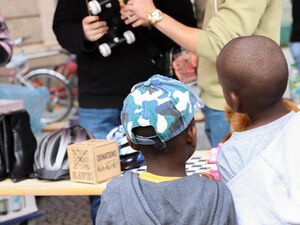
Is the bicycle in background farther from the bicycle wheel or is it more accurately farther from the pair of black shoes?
the pair of black shoes

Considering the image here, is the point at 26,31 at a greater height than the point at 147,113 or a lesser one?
lesser

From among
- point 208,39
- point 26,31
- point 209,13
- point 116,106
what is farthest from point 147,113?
point 26,31

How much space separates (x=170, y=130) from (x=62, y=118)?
5913mm

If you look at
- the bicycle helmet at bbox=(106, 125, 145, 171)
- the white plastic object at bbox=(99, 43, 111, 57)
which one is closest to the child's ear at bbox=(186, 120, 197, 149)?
the bicycle helmet at bbox=(106, 125, 145, 171)

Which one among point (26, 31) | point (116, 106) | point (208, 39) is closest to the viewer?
point (208, 39)

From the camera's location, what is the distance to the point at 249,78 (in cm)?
218

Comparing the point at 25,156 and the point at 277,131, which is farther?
the point at 25,156

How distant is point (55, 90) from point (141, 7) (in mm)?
5369

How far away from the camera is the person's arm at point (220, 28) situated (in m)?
2.70

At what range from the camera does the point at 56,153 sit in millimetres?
2922

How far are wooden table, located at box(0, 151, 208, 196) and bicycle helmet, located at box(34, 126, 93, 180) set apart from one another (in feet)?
0.12

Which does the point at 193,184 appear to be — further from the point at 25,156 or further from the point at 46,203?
the point at 46,203

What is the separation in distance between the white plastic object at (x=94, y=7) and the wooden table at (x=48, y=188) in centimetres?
84

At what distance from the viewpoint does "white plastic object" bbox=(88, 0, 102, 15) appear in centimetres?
318
